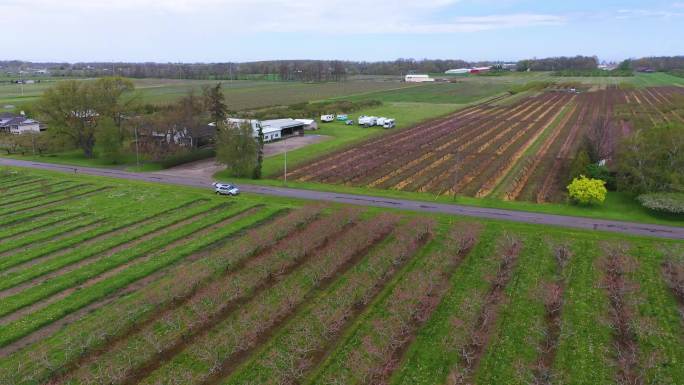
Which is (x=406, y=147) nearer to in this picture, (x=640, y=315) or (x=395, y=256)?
(x=395, y=256)

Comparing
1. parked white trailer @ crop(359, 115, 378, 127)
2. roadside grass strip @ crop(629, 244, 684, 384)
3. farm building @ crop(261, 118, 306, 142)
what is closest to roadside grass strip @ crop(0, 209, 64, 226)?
Answer: farm building @ crop(261, 118, 306, 142)

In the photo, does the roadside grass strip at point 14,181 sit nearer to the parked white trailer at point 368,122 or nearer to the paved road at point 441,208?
the paved road at point 441,208

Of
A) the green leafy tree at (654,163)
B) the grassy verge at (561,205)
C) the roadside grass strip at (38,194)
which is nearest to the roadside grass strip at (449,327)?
the grassy verge at (561,205)

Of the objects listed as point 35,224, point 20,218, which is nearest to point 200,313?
point 35,224

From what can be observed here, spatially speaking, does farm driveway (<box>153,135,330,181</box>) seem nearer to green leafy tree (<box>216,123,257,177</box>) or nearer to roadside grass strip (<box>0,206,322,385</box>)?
green leafy tree (<box>216,123,257,177</box>)

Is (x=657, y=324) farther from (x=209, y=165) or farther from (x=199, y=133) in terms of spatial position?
(x=199, y=133)

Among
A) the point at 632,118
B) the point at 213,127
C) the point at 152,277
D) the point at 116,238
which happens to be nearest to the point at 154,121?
the point at 213,127
